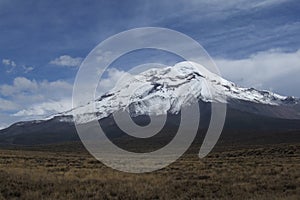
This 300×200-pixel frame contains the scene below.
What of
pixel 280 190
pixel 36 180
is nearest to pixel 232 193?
pixel 280 190

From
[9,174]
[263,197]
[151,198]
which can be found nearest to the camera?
[263,197]

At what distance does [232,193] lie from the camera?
16.4 m

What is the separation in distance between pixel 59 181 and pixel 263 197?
354 inches

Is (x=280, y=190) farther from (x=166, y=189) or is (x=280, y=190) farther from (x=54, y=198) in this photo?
(x=54, y=198)

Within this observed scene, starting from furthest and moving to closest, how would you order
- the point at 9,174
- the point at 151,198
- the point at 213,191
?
the point at 9,174 → the point at 213,191 → the point at 151,198

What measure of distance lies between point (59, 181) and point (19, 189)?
2191mm

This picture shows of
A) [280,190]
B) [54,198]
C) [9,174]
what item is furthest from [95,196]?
[280,190]

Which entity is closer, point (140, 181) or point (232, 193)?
point (232, 193)

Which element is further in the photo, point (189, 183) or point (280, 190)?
point (189, 183)

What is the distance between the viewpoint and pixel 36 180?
730 inches

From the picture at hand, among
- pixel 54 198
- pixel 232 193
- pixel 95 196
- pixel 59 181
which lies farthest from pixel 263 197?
pixel 59 181

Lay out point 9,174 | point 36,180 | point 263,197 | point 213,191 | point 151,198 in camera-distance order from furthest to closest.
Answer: point 9,174
point 36,180
point 213,191
point 151,198
point 263,197

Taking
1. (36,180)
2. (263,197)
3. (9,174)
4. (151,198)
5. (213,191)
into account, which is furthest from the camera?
(9,174)

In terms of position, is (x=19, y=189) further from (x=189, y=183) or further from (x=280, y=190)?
(x=280, y=190)
